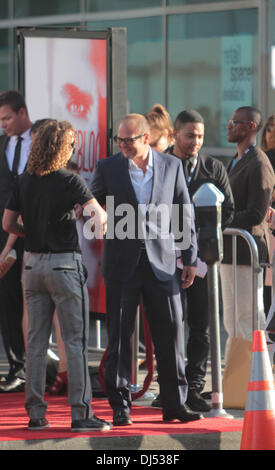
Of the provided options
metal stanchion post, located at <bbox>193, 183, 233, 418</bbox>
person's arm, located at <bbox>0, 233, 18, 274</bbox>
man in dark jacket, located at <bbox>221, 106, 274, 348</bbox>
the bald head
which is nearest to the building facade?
man in dark jacket, located at <bbox>221, 106, 274, 348</bbox>

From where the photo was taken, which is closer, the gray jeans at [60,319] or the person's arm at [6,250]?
the gray jeans at [60,319]

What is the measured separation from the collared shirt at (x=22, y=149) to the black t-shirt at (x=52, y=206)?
1605 mm

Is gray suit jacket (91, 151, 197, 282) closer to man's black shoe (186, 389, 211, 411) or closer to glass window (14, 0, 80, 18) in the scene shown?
man's black shoe (186, 389, 211, 411)

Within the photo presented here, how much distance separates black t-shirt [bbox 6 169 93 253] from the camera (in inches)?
271

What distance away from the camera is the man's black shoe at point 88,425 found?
6926mm

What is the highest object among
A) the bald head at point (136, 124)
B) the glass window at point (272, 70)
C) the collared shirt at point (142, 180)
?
the glass window at point (272, 70)

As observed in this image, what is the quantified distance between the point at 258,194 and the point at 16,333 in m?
2.21

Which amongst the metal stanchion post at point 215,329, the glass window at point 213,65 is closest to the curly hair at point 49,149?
the metal stanchion post at point 215,329

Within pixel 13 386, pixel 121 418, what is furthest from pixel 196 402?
pixel 13 386

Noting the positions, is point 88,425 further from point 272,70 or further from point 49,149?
point 272,70

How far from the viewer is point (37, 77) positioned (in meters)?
8.89

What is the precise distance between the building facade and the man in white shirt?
18.4 ft

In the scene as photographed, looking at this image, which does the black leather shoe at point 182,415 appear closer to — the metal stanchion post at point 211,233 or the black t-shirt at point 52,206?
the metal stanchion post at point 211,233
